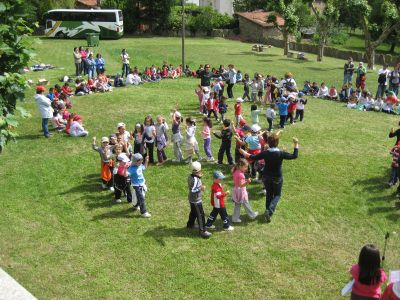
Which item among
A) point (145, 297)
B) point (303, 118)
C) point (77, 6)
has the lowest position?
point (145, 297)

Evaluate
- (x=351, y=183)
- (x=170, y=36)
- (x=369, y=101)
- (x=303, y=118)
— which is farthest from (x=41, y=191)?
(x=170, y=36)

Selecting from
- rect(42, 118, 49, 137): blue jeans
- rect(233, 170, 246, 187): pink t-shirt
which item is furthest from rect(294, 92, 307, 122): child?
rect(42, 118, 49, 137): blue jeans

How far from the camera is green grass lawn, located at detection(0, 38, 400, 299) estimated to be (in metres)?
8.76

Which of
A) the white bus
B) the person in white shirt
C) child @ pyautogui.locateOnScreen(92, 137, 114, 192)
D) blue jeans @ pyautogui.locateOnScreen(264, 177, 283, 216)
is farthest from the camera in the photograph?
the white bus

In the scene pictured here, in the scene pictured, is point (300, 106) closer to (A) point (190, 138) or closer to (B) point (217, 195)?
(A) point (190, 138)

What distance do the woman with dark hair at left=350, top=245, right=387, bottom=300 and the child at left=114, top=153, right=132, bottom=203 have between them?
6863 mm

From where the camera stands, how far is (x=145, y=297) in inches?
328

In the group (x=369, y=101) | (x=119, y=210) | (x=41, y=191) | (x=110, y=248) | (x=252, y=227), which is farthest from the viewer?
A: (x=369, y=101)

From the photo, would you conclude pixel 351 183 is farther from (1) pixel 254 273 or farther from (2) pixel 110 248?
(2) pixel 110 248

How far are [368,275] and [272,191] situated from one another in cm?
460

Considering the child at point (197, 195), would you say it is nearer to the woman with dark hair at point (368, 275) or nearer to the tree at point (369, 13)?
the woman with dark hair at point (368, 275)

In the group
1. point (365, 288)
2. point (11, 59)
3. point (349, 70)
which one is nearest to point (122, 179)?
point (11, 59)

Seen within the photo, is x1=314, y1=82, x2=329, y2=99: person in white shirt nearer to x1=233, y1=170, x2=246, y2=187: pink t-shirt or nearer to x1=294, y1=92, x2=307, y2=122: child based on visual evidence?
x1=294, y1=92, x2=307, y2=122: child

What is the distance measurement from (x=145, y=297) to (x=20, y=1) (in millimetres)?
5543
